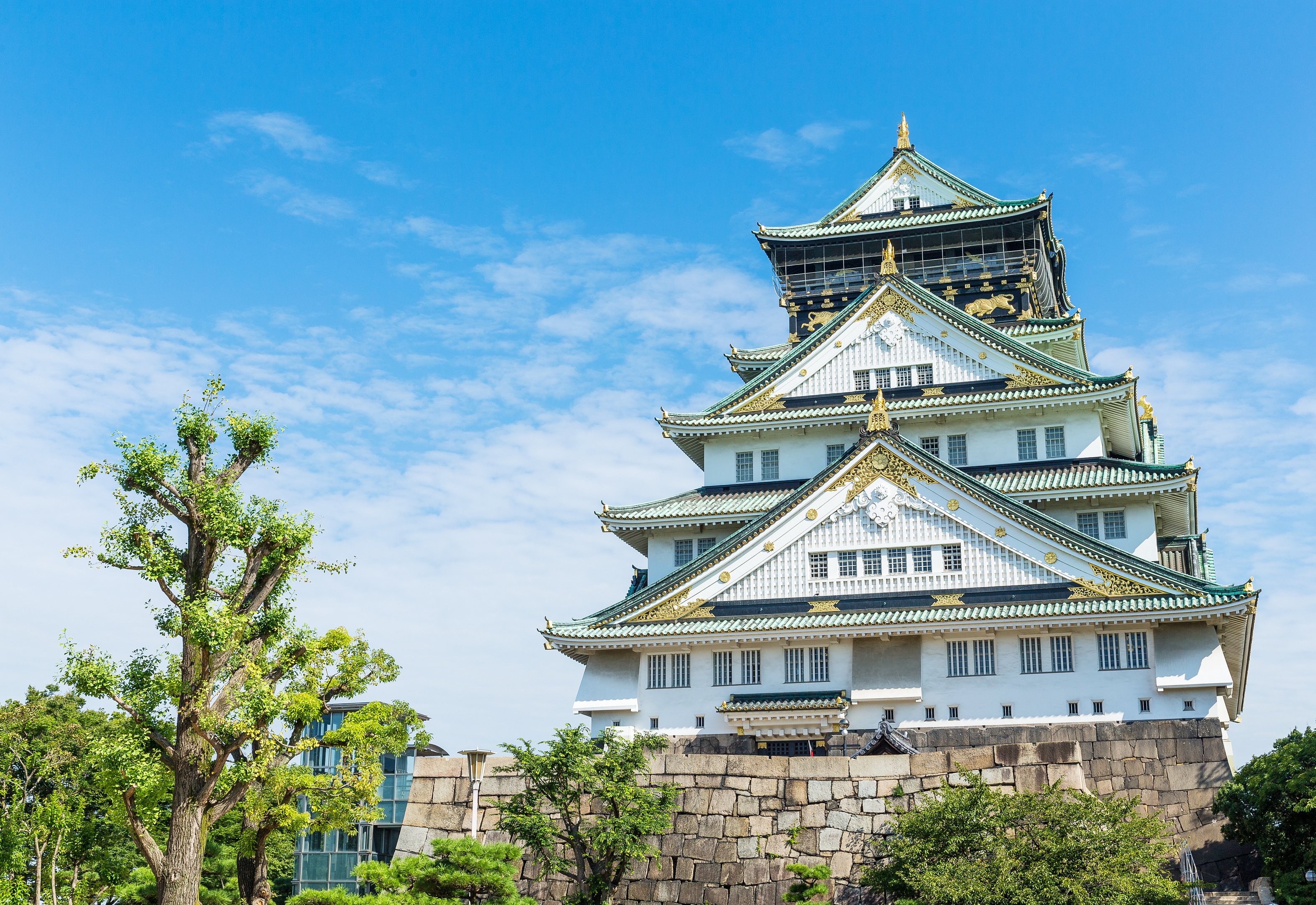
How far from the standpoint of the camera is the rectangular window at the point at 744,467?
137 ft

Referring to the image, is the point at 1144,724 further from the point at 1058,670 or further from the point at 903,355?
the point at 903,355

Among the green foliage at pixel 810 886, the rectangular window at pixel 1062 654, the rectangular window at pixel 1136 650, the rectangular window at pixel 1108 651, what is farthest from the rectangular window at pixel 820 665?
the green foliage at pixel 810 886

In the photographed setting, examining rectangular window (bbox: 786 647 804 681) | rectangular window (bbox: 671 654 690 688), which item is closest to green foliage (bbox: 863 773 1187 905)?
rectangular window (bbox: 786 647 804 681)

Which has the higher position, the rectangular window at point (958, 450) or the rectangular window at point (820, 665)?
the rectangular window at point (958, 450)

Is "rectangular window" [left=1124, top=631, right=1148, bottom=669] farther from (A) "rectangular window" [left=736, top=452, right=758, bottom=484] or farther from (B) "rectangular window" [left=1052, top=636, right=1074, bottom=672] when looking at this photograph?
(A) "rectangular window" [left=736, top=452, right=758, bottom=484]

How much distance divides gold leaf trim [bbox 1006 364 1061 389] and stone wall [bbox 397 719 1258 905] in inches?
603

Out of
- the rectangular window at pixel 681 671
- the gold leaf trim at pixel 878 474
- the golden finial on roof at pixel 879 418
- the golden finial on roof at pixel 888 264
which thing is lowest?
the rectangular window at pixel 681 671

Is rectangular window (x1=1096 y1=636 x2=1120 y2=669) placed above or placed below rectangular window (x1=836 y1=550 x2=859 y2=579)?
below

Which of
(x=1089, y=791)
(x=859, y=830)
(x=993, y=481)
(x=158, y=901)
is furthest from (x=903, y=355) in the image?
(x=158, y=901)

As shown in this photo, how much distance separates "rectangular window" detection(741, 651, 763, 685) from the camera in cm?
3434

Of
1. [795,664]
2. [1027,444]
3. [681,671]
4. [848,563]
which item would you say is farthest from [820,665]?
[1027,444]

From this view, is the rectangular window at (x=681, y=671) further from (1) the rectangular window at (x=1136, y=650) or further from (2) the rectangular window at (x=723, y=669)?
(1) the rectangular window at (x=1136, y=650)

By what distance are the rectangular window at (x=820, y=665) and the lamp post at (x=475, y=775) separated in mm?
11437

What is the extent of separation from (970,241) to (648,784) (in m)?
29.1
